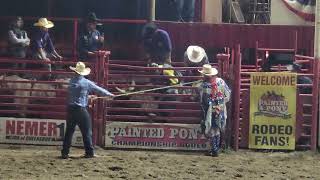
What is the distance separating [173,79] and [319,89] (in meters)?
2.59

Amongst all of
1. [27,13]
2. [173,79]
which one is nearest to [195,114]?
[173,79]

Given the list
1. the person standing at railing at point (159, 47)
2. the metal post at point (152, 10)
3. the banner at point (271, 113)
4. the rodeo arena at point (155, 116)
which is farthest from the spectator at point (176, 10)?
the banner at point (271, 113)

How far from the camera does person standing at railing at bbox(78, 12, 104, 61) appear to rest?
14669 mm

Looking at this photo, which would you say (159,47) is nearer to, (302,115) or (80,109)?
(302,115)

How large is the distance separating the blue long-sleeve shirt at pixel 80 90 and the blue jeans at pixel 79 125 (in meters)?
0.10

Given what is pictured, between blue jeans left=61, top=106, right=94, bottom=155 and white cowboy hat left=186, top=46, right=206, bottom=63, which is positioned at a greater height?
white cowboy hat left=186, top=46, right=206, bottom=63

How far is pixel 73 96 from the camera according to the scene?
11.6 meters

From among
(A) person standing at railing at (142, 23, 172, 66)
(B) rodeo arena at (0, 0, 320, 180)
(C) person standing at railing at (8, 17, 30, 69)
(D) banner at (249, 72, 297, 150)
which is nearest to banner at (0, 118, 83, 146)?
(B) rodeo arena at (0, 0, 320, 180)

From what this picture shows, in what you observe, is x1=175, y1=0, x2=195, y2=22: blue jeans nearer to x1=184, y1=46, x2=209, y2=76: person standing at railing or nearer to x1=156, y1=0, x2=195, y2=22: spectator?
x1=156, y1=0, x2=195, y2=22: spectator

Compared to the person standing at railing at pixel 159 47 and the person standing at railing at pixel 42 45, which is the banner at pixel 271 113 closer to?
the person standing at railing at pixel 159 47

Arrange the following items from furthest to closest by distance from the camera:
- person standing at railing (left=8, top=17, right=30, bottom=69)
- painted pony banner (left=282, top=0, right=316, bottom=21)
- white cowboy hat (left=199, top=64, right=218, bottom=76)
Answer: painted pony banner (left=282, top=0, right=316, bottom=21) → person standing at railing (left=8, top=17, right=30, bottom=69) → white cowboy hat (left=199, top=64, right=218, bottom=76)

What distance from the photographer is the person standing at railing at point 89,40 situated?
48.1 ft

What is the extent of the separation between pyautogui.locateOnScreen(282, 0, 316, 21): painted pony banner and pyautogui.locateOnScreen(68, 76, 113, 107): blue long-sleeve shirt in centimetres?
672

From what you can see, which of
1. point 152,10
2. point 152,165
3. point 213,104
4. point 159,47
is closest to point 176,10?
point 152,10
